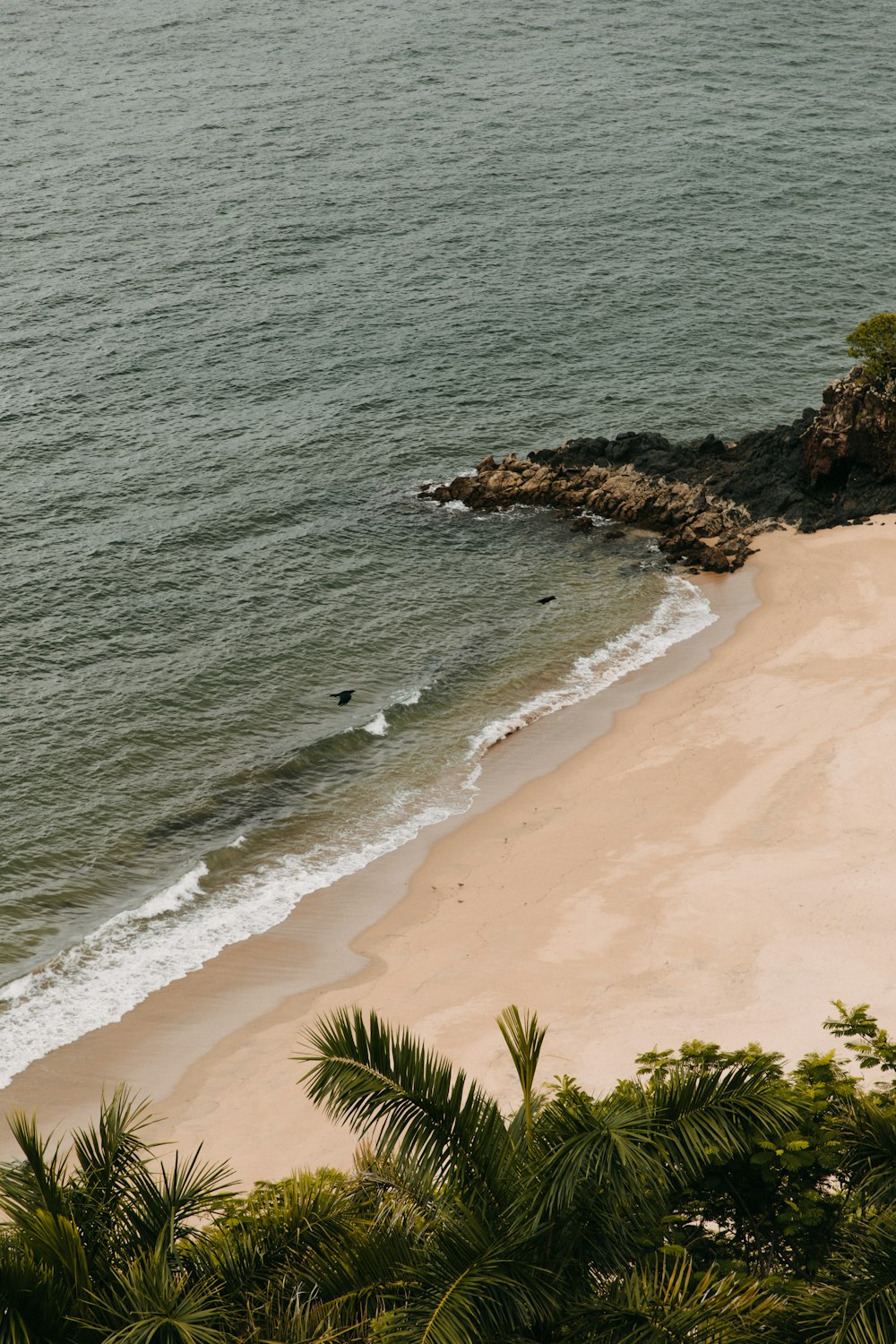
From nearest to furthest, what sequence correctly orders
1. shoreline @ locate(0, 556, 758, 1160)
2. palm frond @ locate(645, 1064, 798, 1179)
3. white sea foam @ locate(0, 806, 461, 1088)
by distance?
palm frond @ locate(645, 1064, 798, 1179)
shoreline @ locate(0, 556, 758, 1160)
white sea foam @ locate(0, 806, 461, 1088)

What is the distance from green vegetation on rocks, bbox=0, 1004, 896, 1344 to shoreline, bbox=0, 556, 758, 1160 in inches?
316

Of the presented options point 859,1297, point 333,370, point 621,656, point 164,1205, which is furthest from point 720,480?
point 164,1205

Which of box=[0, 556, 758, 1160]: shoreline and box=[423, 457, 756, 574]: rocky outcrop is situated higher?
box=[423, 457, 756, 574]: rocky outcrop

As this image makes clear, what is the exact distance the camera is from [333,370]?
54.9m

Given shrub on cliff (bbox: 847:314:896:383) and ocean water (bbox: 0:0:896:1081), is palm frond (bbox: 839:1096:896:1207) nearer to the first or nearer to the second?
ocean water (bbox: 0:0:896:1081)

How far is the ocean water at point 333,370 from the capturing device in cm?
3078

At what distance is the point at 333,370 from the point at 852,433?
23249mm

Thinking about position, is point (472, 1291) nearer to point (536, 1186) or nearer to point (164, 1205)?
point (536, 1186)

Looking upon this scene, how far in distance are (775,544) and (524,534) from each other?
8.70 meters

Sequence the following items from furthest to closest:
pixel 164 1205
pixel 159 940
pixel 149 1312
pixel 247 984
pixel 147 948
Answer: pixel 159 940 → pixel 147 948 → pixel 247 984 → pixel 164 1205 → pixel 149 1312

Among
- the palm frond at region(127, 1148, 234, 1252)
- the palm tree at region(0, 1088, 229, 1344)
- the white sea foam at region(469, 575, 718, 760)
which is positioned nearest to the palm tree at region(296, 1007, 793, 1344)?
the palm frond at region(127, 1148, 234, 1252)

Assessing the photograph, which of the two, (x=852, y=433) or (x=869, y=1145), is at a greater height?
(x=869, y=1145)

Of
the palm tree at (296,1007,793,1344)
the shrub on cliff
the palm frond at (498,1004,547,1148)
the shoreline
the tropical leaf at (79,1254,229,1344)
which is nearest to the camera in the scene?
the tropical leaf at (79,1254,229,1344)

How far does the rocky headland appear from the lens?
42.4 m
